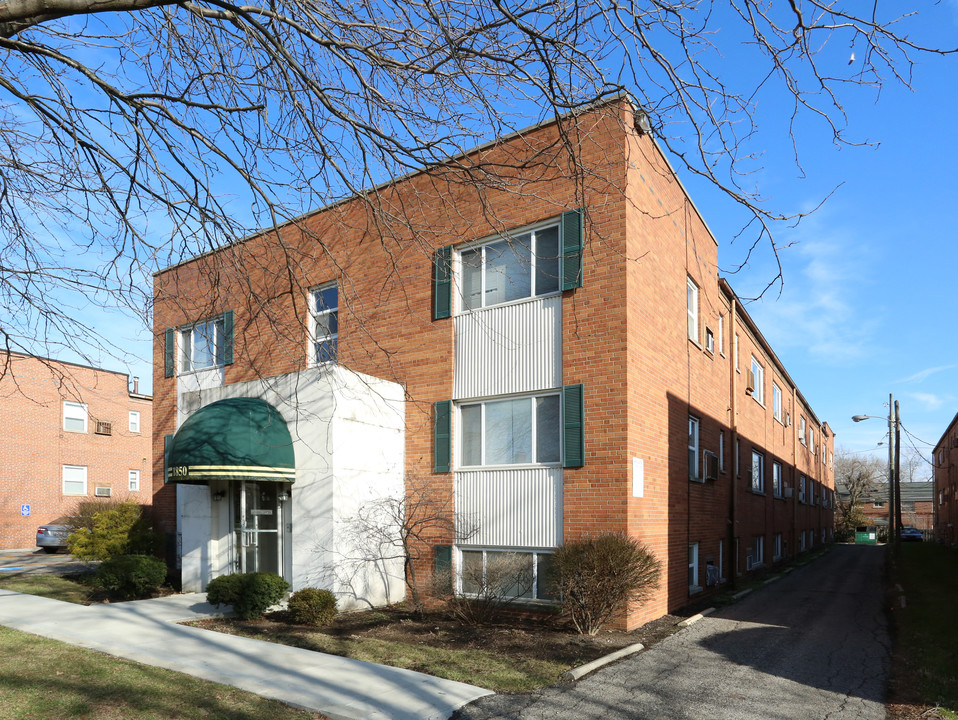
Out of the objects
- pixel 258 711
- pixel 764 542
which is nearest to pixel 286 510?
pixel 258 711

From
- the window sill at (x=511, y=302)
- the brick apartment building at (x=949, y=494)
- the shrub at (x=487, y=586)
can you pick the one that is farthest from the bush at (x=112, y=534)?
the brick apartment building at (x=949, y=494)

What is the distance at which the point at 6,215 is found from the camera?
7.23m

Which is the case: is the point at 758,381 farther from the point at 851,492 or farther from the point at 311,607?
the point at 851,492

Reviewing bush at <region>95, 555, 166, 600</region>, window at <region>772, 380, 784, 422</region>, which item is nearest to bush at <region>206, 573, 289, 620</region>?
bush at <region>95, 555, 166, 600</region>

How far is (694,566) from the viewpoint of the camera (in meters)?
15.5

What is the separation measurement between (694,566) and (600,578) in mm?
5463

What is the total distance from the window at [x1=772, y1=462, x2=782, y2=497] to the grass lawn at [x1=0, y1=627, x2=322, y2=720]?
905 inches

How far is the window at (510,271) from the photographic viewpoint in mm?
13180

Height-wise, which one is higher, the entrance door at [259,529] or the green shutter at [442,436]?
the green shutter at [442,436]

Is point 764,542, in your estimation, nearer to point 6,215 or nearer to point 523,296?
point 523,296

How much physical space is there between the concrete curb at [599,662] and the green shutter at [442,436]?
16.4ft

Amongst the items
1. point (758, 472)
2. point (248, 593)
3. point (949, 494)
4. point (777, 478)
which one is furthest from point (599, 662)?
point (949, 494)

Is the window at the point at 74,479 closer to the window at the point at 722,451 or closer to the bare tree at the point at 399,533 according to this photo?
the bare tree at the point at 399,533

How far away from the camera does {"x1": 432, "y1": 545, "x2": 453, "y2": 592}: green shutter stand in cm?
1305
